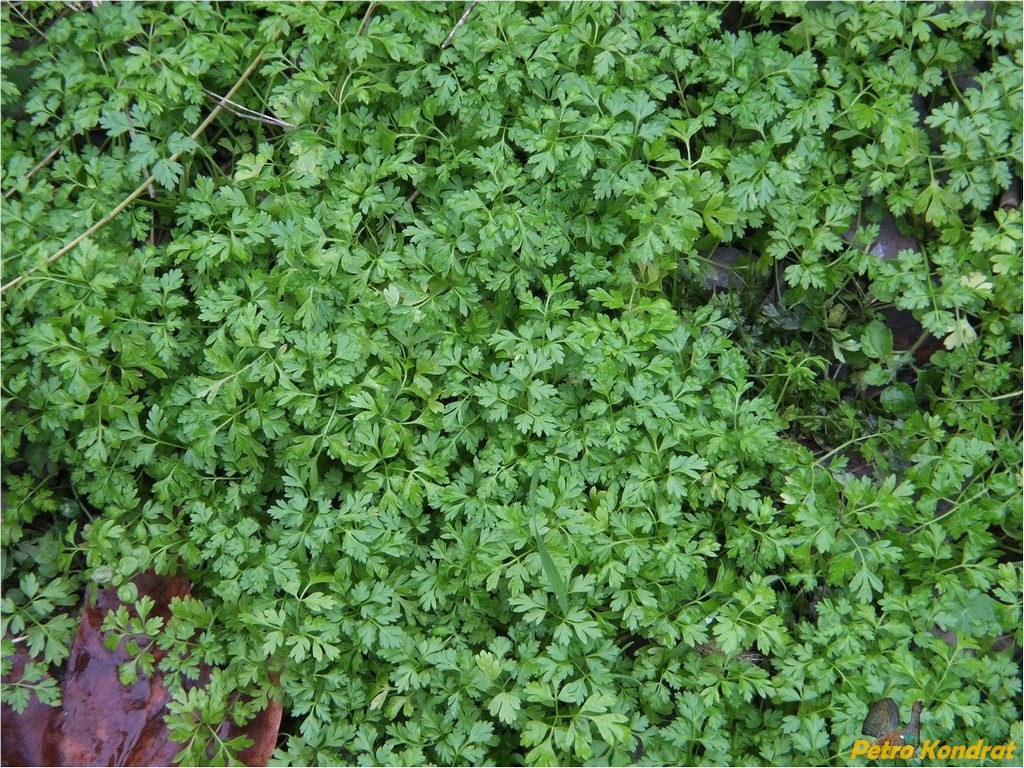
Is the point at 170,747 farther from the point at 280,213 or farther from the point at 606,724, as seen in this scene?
the point at 280,213

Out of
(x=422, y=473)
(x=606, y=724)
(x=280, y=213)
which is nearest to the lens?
(x=606, y=724)

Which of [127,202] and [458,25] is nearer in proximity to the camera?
[458,25]

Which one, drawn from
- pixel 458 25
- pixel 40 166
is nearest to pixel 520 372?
pixel 458 25

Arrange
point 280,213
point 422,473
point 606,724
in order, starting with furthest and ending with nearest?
point 280,213 < point 422,473 < point 606,724

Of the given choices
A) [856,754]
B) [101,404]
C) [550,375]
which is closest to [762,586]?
[856,754]

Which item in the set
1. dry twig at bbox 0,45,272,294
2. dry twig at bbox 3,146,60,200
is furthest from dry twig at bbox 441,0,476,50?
dry twig at bbox 3,146,60,200

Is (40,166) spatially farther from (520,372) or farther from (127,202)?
(520,372)

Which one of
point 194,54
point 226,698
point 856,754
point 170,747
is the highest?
point 194,54

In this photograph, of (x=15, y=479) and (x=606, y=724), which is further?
(x=15, y=479)
